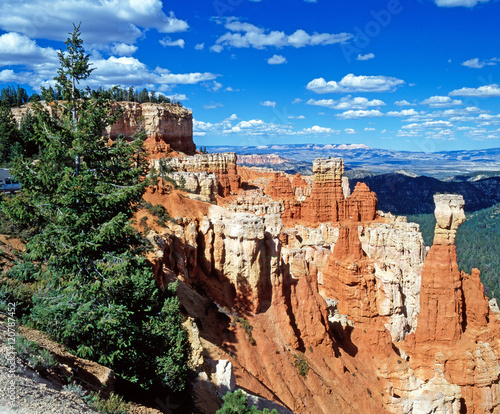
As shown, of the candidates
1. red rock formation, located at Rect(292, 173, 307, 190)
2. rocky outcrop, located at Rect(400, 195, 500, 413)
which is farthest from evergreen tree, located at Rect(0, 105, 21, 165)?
red rock formation, located at Rect(292, 173, 307, 190)

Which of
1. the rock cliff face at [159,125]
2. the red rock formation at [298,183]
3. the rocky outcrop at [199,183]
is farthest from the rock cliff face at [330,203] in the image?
the rock cliff face at [159,125]

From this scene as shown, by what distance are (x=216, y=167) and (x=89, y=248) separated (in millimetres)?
55400

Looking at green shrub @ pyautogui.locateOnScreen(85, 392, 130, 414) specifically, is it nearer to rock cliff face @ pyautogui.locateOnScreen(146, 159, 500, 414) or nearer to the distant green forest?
rock cliff face @ pyautogui.locateOnScreen(146, 159, 500, 414)

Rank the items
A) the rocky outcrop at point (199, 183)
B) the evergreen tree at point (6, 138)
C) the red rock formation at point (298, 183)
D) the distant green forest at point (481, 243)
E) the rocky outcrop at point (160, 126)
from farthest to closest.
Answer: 1. the distant green forest at point (481, 243)
2. the red rock formation at point (298, 183)
3. the rocky outcrop at point (160, 126)
4. the rocky outcrop at point (199, 183)
5. the evergreen tree at point (6, 138)

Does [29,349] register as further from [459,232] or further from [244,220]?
[459,232]

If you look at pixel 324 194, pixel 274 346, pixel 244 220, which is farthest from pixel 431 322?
pixel 324 194

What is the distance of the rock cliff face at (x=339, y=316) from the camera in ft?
75.3

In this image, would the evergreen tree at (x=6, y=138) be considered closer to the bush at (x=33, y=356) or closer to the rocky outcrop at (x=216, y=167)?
the rocky outcrop at (x=216, y=167)

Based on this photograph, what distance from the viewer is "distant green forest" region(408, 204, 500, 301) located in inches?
3600

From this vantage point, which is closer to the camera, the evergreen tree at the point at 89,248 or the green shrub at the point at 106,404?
the green shrub at the point at 106,404

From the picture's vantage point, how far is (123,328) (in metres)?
11.0

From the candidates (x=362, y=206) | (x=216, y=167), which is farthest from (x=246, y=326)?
(x=216, y=167)

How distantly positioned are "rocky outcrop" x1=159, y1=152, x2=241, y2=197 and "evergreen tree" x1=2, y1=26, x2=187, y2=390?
151 feet

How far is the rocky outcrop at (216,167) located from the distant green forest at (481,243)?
181ft
